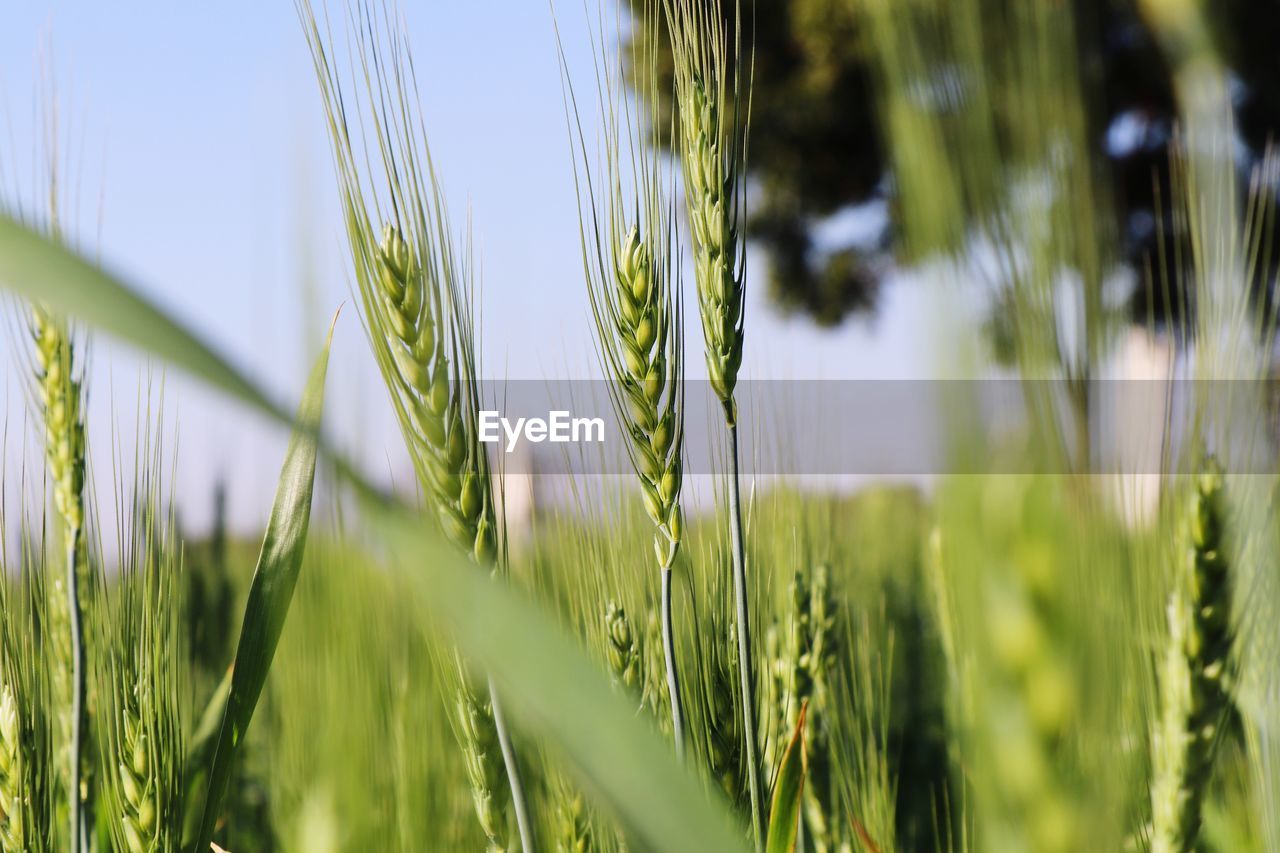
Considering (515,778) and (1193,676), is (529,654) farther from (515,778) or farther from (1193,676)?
(1193,676)

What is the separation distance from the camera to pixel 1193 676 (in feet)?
1.52

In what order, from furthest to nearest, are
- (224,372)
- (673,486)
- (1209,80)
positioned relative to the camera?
(673,486) < (1209,80) < (224,372)

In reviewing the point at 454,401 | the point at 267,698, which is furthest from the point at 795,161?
the point at 454,401

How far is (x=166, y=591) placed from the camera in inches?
22.6

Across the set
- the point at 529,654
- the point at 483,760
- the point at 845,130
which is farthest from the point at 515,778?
the point at 845,130

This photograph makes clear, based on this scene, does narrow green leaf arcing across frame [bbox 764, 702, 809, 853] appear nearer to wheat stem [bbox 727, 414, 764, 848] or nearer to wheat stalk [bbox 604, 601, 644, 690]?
wheat stem [bbox 727, 414, 764, 848]

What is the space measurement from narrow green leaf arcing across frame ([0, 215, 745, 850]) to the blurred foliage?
5182mm

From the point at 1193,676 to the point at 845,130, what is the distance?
20.3 feet

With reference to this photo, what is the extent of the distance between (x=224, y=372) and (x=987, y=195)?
183mm

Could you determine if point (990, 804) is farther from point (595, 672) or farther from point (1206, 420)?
point (1206, 420)

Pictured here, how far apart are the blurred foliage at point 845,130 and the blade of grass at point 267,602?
4945 millimetres

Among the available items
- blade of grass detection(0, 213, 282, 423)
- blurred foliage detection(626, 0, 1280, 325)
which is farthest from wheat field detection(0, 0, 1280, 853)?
blurred foliage detection(626, 0, 1280, 325)

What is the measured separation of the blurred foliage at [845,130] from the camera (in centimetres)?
534

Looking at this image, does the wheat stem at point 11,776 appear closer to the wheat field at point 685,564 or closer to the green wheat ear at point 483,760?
the wheat field at point 685,564
